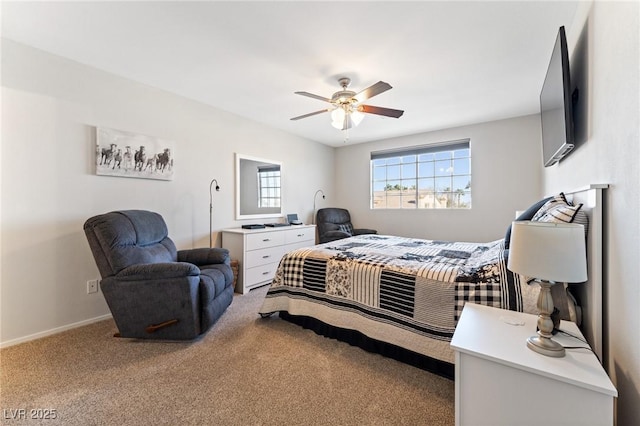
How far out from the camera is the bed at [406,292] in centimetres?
148

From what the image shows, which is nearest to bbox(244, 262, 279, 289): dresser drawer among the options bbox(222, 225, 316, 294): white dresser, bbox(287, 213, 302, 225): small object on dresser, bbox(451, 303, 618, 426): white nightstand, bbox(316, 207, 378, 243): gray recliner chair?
bbox(222, 225, 316, 294): white dresser

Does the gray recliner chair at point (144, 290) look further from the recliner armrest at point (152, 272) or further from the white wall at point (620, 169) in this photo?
the white wall at point (620, 169)

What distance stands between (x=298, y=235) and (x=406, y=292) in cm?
260

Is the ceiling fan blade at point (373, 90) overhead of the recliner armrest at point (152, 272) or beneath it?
overhead

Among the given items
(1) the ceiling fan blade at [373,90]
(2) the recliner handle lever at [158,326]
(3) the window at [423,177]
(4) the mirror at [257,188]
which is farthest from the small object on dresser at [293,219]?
(2) the recliner handle lever at [158,326]

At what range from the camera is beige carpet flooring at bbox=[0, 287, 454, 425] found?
54.6 inches

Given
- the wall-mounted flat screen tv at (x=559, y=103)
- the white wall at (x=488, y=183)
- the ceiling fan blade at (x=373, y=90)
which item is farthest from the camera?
the white wall at (x=488, y=183)

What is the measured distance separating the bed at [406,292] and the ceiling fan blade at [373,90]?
144cm

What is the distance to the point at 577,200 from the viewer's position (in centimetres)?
152

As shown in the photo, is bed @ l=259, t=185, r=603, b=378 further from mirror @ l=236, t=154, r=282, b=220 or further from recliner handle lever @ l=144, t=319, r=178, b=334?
mirror @ l=236, t=154, r=282, b=220

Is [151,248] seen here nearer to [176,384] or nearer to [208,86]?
[176,384]

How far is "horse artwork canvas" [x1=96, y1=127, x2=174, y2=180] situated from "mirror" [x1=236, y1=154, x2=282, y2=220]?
1.01m

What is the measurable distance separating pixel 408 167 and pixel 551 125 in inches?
118

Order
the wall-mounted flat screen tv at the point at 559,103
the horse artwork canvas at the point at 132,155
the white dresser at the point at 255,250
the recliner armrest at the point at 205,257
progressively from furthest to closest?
the white dresser at the point at 255,250, the recliner armrest at the point at 205,257, the horse artwork canvas at the point at 132,155, the wall-mounted flat screen tv at the point at 559,103
